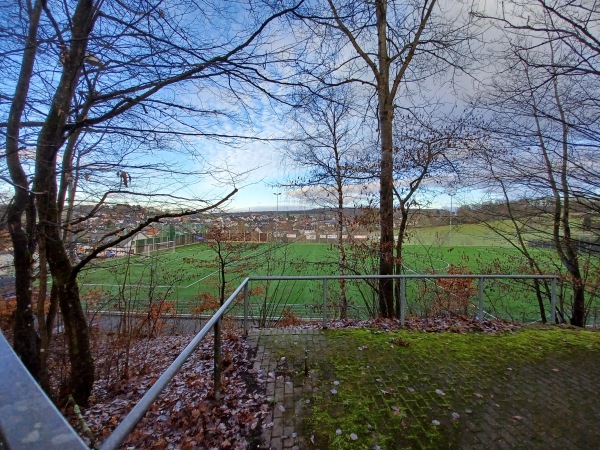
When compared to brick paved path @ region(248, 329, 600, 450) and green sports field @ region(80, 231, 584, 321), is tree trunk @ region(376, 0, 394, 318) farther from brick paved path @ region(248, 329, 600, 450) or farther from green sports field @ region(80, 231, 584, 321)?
brick paved path @ region(248, 329, 600, 450)

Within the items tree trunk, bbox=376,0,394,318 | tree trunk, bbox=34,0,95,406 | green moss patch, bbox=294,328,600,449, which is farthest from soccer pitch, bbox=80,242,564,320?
green moss patch, bbox=294,328,600,449

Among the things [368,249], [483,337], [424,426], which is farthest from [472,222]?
[424,426]

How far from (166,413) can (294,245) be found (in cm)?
904

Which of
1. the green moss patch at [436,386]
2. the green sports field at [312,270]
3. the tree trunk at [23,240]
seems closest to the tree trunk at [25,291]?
the tree trunk at [23,240]

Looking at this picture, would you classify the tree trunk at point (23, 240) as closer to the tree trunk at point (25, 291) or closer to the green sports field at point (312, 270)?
the tree trunk at point (25, 291)

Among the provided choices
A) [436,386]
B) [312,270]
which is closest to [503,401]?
[436,386]

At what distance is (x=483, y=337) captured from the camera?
4695mm

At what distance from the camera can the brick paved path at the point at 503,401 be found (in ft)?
8.14

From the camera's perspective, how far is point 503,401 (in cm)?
300

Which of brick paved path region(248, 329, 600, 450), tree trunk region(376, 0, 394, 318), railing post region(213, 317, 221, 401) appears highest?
tree trunk region(376, 0, 394, 318)

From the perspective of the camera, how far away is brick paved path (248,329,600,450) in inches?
97.7

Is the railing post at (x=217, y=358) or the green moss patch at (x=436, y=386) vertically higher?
the railing post at (x=217, y=358)

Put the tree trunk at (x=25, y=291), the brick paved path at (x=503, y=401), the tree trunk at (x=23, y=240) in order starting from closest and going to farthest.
A: 1. the brick paved path at (x=503, y=401)
2. the tree trunk at (x=23, y=240)
3. the tree trunk at (x=25, y=291)

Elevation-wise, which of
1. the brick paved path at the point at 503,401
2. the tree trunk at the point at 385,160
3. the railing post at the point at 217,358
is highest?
the tree trunk at the point at 385,160
